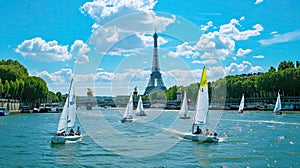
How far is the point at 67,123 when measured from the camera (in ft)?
165

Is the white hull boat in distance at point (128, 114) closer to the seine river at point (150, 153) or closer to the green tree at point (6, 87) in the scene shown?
the seine river at point (150, 153)

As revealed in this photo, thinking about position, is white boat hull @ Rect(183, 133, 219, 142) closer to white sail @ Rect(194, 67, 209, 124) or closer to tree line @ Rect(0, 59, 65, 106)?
white sail @ Rect(194, 67, 209, 124)

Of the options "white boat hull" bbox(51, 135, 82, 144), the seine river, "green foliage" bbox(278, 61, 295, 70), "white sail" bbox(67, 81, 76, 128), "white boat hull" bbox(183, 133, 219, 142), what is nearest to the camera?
the seine river

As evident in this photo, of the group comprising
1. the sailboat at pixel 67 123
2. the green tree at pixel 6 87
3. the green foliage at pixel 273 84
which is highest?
the green foliage at pixel 273 84

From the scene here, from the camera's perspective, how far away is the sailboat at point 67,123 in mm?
46750

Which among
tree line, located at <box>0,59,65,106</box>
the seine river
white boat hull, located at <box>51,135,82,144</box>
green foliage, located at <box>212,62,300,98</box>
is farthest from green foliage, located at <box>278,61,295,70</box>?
white boat hull, located at <box>51,135,82,144</box>

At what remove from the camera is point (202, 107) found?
169ft

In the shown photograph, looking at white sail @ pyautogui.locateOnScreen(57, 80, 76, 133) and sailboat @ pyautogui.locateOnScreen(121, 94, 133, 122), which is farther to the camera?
sailboat @ pyautogui.locateOnScreen(121, 94, 133, 122)

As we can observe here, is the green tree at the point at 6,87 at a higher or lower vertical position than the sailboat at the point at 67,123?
higher

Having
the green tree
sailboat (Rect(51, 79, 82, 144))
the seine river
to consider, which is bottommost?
the seine river

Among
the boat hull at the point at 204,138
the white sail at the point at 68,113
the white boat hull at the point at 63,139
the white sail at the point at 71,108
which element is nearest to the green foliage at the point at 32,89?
the white sail at the point at 71,108

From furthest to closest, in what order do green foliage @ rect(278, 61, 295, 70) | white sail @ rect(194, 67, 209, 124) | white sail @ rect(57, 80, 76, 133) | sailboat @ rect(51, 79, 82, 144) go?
1. green foliage @ rect(278, 61, 295, 70)
2. white sail @ rect(194, 67, 209, 124)
3. white sail @ rect(57, 80, 76, 133)
4. sailboat @ rect(51, 79, 82, 144)

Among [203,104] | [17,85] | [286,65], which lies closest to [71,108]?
[203,104]

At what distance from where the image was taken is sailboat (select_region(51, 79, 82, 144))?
46750mm
